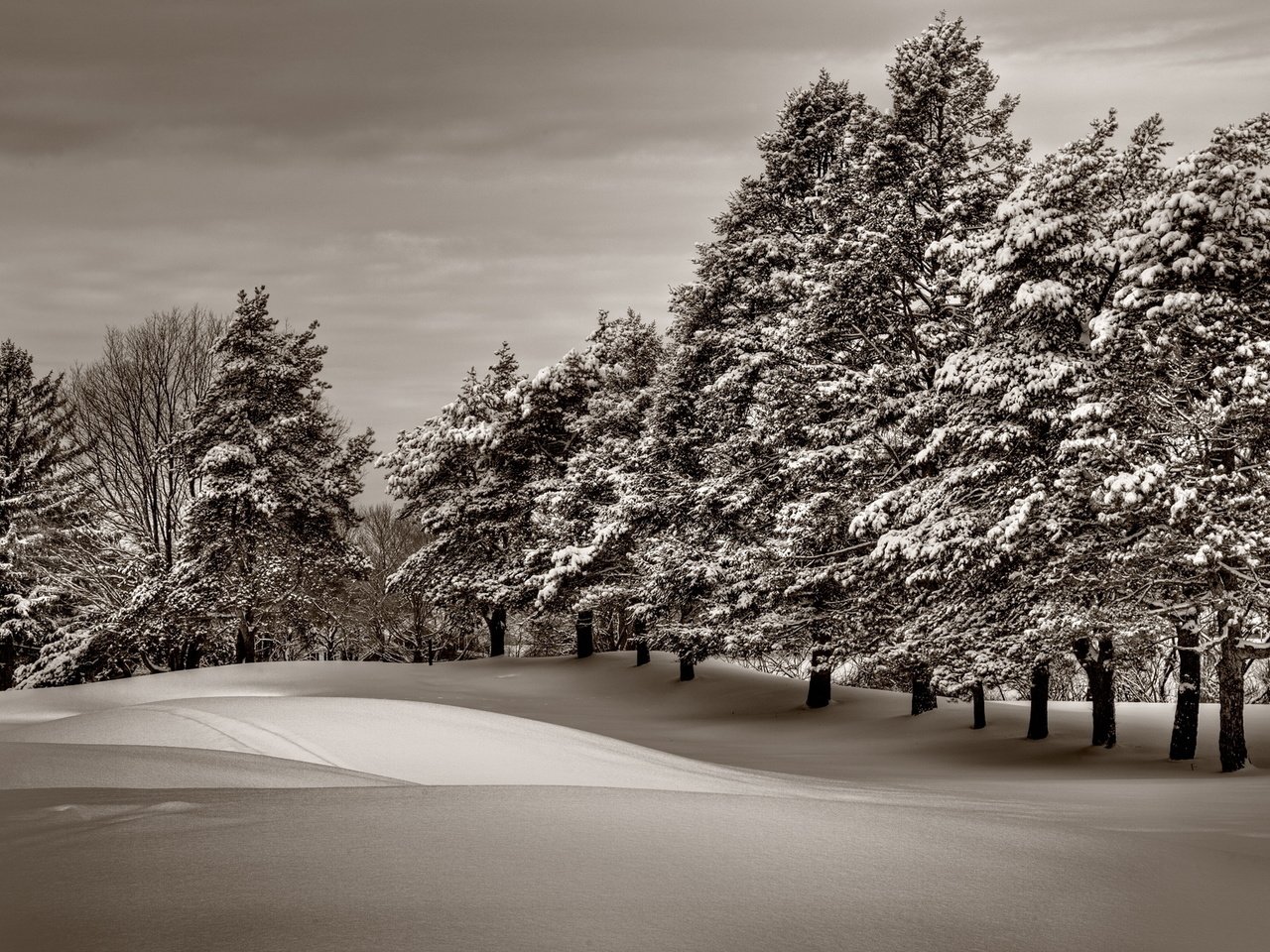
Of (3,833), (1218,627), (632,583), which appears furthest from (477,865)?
(632,583)

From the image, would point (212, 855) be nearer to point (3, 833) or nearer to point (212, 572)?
point (3, 833)

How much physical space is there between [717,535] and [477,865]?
60.7 feet

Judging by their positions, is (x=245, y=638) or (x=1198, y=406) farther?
(x=245, y=638)

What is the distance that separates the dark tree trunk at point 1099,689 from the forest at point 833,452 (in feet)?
0.21

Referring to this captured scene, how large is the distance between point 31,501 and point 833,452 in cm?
2549

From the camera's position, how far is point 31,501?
30953 mm

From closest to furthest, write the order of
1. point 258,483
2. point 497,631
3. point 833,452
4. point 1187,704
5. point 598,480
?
point 1187,704 < point 833,452 < point 598,480 < point 258,483 < point 497,631

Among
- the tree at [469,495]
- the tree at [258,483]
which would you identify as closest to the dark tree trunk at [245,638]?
the tree at [258,483]

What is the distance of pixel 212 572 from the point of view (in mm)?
29328

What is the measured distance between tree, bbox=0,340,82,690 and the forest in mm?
105

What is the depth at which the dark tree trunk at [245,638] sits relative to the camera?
1193 inches

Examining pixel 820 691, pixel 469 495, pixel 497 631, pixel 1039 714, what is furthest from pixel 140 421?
pixel 1039 714

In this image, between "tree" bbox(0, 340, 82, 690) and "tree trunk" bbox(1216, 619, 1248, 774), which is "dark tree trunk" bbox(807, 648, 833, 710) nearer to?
"tree trunk" bbox(1216, 619, 1248, 774)

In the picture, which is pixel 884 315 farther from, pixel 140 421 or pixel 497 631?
pixel 140 421
